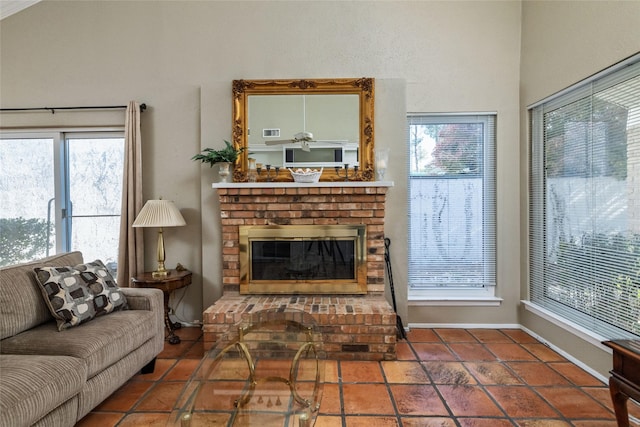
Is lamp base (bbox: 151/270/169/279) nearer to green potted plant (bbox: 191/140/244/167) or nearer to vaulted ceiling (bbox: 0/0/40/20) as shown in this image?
green potted plant (bbox: 191/140/244/167)

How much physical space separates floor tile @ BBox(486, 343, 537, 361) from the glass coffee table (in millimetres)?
1669

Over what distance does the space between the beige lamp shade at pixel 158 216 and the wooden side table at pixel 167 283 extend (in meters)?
0.46

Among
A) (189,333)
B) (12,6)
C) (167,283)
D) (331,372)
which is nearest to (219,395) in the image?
(331,372)

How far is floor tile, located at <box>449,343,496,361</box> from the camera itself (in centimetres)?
263

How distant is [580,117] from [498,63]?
3.36 feet

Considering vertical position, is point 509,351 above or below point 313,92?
below

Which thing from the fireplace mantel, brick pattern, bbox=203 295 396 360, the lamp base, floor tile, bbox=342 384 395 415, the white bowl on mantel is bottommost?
floor tile, bbox=342 384 395 415

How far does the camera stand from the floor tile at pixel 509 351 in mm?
2629

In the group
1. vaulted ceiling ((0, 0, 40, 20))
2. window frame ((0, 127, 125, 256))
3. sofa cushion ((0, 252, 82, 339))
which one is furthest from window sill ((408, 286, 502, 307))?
vaulted ceiling ((0, 0, 40, 20))

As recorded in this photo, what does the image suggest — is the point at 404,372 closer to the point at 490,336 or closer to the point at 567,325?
the point at 490,336

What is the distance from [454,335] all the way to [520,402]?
1.06m

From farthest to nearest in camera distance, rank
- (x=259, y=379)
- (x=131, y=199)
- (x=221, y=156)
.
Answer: (x=131, y=199)
(x=221, y=156)
(x=259, y=379)

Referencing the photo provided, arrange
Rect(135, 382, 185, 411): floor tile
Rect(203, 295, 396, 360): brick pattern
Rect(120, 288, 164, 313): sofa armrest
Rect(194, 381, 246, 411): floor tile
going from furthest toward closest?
Rect(203, 295, 396, 360): brick pattern, Rect(120, 288, 164, 313): sofa armrest, Rect(135, 382, 185, 411): floor tile, Rect(194, 381, 246, 411): floor tile

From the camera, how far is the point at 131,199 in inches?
126
